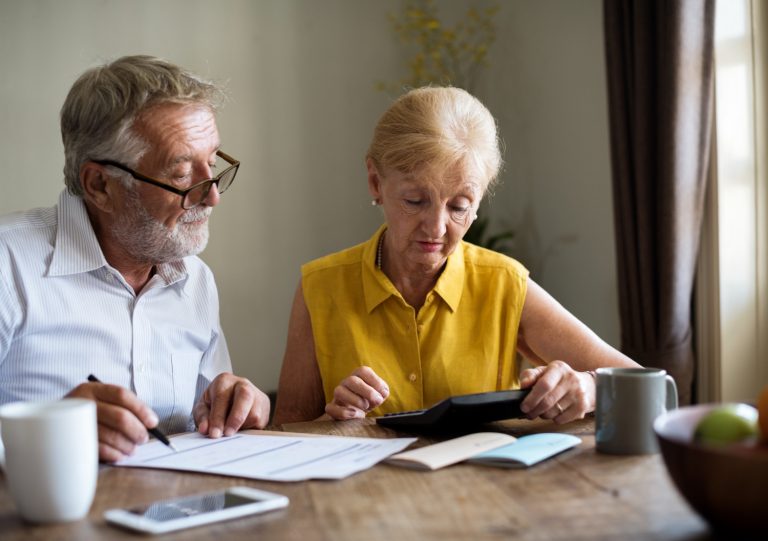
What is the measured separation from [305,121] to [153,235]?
7.79 feet

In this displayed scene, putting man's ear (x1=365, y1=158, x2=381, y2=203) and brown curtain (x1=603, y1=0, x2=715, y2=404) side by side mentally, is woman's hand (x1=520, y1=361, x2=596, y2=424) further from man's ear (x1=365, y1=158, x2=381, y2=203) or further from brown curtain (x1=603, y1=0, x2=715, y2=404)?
brown curtain (x1=603, y1=0, x2=715, y2=404)

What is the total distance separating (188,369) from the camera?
5.81 feet

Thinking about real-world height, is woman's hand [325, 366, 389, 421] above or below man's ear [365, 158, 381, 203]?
Result: below

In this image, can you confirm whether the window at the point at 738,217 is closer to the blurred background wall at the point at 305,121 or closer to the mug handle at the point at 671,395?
the blurred background wall at the point at 305,121

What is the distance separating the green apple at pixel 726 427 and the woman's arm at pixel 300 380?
1094 millimetres

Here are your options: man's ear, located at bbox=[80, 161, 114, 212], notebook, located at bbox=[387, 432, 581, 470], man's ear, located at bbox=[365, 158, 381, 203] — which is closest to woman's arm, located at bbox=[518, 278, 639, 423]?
notebook, located at bbox=[387, 432, 581, 470]

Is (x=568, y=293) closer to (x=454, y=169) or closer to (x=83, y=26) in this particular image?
(x=454, y=169)

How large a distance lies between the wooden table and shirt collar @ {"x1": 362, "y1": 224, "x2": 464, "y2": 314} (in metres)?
0.69

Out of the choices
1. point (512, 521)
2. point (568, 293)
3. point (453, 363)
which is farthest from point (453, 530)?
point (568, 293)

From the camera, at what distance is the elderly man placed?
62.7 inches

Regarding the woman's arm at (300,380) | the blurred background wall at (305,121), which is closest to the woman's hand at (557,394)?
the woman's arm at (300,380)

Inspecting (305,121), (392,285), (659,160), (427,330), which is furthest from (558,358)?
(305,121)

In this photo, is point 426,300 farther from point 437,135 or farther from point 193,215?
point 193,215

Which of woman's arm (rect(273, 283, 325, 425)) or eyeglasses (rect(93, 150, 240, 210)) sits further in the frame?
woman's arm (rect(273, 283, 325, 425))
